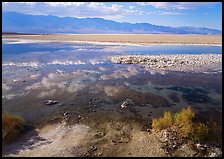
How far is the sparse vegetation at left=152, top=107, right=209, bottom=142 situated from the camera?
13227 mm

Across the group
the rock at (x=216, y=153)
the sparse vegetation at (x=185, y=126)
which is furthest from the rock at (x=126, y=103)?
the rock at (x=216, y=153)

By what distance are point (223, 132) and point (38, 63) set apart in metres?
24.4

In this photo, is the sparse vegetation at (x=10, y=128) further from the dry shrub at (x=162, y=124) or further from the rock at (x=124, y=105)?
Result: the dry shrub at (x=162, y=124)

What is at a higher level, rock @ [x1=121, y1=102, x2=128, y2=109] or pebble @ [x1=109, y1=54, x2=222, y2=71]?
pebble @ [x1=109, y1=54, x2=222, y2=71]

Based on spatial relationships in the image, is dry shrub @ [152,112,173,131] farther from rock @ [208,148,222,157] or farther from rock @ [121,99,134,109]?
rock @ [121,99,134,109]

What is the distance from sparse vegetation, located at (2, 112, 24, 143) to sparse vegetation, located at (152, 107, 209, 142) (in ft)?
22.0

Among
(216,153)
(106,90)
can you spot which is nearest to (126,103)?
(106,90)

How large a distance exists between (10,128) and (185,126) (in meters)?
8.33

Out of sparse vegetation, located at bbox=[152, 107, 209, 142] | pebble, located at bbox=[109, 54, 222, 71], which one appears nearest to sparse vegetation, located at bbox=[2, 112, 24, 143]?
sparse vegetation, located at bbox=[152, 107, 209, 142]

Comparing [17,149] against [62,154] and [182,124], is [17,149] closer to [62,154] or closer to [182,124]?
[62,154]

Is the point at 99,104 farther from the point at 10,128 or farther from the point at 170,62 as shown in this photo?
the point at 170,62

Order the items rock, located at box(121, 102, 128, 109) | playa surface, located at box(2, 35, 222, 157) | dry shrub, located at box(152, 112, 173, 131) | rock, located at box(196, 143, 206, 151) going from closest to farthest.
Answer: rock, located at box(196, 143, 206, 151), playa surface, located at box(2, 35, 222, 157), dry shrub, located at box(152, 112, 173, 131), rock, located at box(121, 102, 128, 109)

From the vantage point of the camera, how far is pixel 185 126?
44.5 ft

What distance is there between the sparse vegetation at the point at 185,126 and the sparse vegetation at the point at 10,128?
22.0 ft
